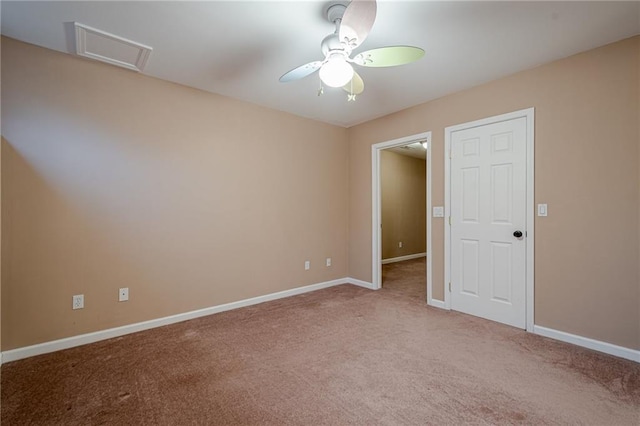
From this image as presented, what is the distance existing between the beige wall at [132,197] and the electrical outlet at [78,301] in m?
0.04

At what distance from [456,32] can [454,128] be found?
134 cm

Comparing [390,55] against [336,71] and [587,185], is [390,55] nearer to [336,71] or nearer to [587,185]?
[336,71]

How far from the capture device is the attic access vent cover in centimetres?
226

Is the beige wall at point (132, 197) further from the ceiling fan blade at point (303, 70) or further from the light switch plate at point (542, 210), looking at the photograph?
the light switch plate at point (542, 210)

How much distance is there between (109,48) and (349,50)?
79.8 inches

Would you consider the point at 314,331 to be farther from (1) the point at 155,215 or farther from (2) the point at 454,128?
(2) the point at 454,128

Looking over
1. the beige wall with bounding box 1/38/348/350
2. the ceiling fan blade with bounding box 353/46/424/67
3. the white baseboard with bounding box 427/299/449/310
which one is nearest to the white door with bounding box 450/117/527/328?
the white baseboard with bounding box 427/299/449/310

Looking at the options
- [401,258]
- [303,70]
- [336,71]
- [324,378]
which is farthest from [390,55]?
[401,258]

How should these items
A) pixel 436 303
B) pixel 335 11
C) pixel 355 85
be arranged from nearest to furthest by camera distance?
pixel 335 11 → pixel 355 85 → pixel 436 303

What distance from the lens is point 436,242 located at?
3641 mm

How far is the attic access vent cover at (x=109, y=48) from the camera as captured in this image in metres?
2.26

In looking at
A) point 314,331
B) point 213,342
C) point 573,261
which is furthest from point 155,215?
point 573,261

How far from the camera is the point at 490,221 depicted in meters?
3.19

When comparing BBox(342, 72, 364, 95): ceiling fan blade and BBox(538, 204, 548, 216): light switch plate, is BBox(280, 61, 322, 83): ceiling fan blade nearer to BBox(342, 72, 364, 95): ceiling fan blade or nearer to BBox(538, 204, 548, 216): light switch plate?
BBox(342, 72, 364, 95): ceiling fan blade
